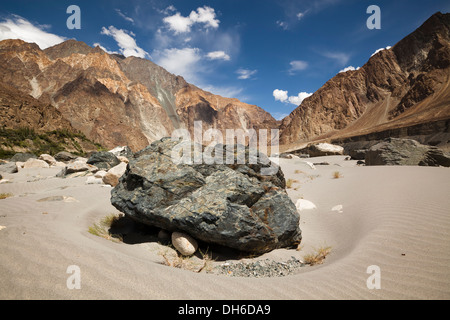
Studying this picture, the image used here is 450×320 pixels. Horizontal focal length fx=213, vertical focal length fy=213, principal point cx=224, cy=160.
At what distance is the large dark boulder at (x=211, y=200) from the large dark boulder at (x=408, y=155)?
27.3 feet

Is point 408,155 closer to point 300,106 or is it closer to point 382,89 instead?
point 382,89

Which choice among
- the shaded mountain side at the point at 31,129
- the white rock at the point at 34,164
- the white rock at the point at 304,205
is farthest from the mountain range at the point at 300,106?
the white rock at the point at 304,205

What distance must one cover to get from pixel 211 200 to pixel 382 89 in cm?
7243

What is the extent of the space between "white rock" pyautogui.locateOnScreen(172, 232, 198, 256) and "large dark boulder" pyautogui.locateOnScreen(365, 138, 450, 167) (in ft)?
32.5

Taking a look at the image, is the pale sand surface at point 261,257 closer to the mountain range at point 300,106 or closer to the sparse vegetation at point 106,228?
the sparse vegetation at point 106,228

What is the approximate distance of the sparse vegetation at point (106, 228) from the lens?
321 centimetres

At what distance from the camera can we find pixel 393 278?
85.6 inches

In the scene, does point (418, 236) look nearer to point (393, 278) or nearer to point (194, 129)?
point (393, 278)

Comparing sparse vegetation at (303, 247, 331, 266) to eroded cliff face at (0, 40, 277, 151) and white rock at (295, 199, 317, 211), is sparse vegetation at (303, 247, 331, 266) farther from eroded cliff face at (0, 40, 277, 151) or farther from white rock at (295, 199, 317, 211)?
eroded cliff face at (0, 40, 277, 151)

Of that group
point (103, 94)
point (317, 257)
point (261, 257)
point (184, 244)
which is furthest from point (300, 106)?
point (184, 244)

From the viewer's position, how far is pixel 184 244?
294 cm

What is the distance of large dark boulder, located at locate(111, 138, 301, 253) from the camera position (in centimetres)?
292

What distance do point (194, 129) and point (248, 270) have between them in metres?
96.1
